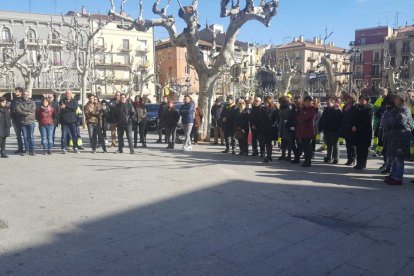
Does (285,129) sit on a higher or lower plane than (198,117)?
lower

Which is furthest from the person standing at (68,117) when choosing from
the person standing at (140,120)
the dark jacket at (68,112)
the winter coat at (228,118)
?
the winter coat at (228,118)

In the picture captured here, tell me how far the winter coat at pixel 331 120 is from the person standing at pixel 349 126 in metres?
0.15

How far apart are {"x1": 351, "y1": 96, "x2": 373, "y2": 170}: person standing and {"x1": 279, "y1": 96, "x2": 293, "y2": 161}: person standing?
1720mm

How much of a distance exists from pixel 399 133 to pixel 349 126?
1.98 metres

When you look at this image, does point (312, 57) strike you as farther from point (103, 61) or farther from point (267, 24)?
→ point (267, 24)

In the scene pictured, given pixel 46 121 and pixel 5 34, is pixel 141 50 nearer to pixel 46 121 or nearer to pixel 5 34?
pixel 5 34

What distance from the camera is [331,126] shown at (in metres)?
9.63

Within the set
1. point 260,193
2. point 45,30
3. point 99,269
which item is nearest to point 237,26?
point 260,193

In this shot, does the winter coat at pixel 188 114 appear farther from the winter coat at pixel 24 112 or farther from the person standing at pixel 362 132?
the person standing at pixel 362 132

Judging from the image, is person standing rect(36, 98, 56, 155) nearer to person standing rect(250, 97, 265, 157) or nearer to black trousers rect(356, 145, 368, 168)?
person standing rect(250, 97, 265, 157)

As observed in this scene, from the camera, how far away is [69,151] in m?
11.7

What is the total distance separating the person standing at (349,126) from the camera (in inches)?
361

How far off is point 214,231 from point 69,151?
834cm

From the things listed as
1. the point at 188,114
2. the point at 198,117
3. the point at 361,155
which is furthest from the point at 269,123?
the point at 198,117
